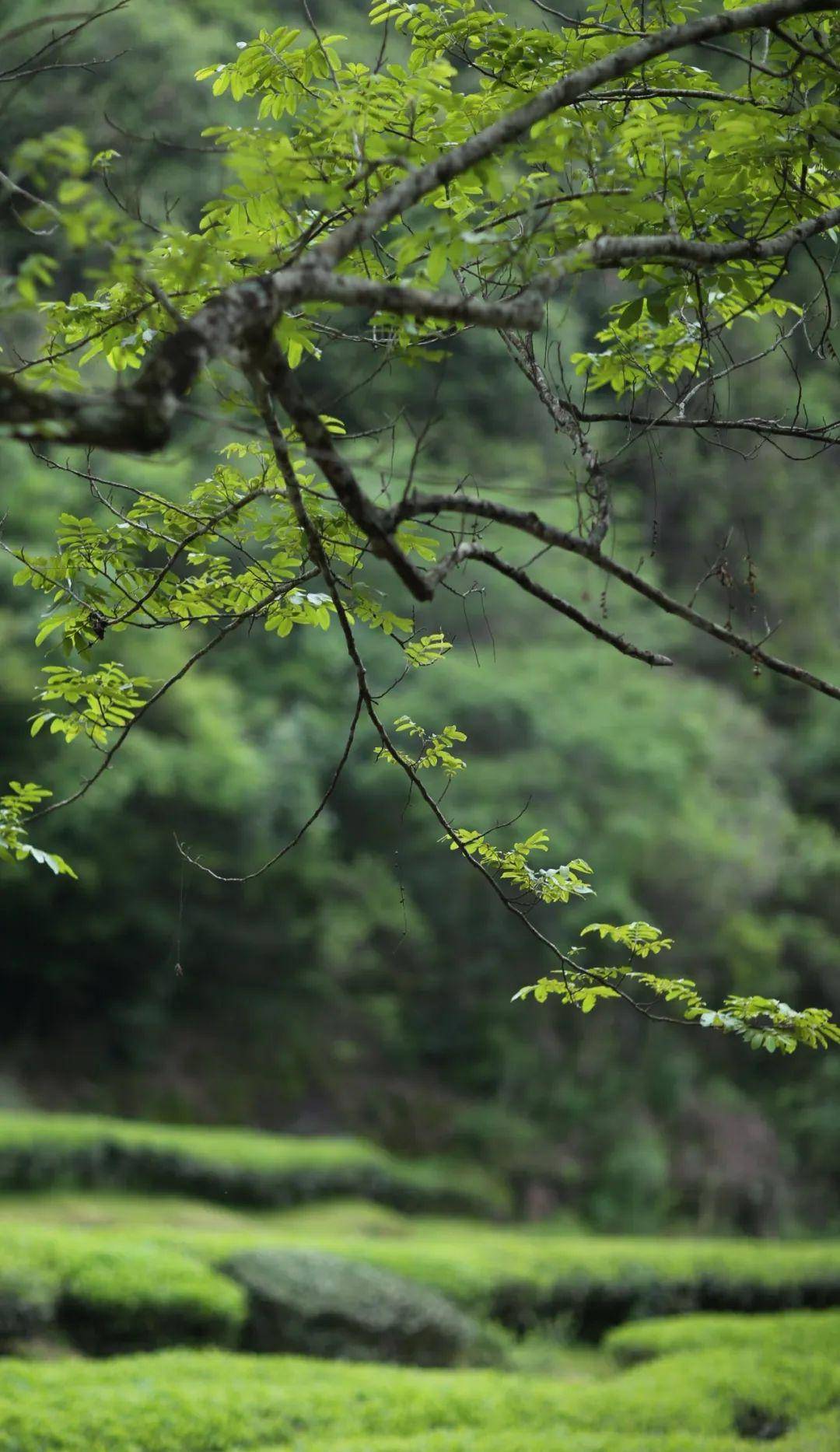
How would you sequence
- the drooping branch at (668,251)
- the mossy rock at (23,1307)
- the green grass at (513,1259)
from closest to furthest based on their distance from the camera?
the drooping branch at (668,251) < the mossy rock at (23,1307) < the green grass at (513,1259)

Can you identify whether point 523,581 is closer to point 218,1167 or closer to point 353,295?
point 353,295

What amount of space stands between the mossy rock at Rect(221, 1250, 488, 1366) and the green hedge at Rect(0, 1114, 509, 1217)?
2569 millimetres

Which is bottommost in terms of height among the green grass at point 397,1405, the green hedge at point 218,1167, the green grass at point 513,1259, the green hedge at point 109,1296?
the green grass at point 397,1405

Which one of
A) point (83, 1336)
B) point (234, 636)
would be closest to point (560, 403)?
point (83, 1336)

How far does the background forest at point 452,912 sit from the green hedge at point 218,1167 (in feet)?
3.91

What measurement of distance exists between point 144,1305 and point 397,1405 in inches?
51.1

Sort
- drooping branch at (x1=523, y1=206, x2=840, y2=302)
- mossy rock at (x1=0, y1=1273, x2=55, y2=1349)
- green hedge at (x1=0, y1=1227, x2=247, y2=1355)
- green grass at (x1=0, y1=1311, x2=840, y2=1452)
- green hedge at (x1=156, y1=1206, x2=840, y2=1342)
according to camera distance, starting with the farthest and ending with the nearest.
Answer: green hedge at (x1=156, y1=1206, x2=840, y2=1342)
green hedge at (x1=0, y1=1227, x2=247, y2=1355)
mossy rock at (x1=0, y1=1273, x2=55, y2=1349)
green grass at (x1=0, y1=1311, x2=840, y2=1452)
drooping branch at (x1=523, y1=206, x2=840, y2=302)

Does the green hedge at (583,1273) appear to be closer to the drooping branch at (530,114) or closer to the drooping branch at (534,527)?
the drooping branch at (534,527)

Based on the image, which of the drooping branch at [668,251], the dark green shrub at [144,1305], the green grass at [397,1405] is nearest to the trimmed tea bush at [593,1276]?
the green grass at [397,1405]

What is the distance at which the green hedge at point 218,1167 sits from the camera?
27.8 feet

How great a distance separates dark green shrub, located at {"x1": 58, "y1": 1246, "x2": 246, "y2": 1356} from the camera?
562 centimetres

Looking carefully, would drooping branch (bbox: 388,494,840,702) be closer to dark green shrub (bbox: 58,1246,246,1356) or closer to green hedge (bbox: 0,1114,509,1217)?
dark green shrub (bbox: 58,1246,246,1356)

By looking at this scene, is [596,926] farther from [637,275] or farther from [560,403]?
[637,275]

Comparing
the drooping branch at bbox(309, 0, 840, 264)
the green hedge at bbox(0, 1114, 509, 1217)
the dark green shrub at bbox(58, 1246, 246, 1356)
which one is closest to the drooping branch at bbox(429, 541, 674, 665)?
the drooping branch at bbox(309, 0, 840, 264)
